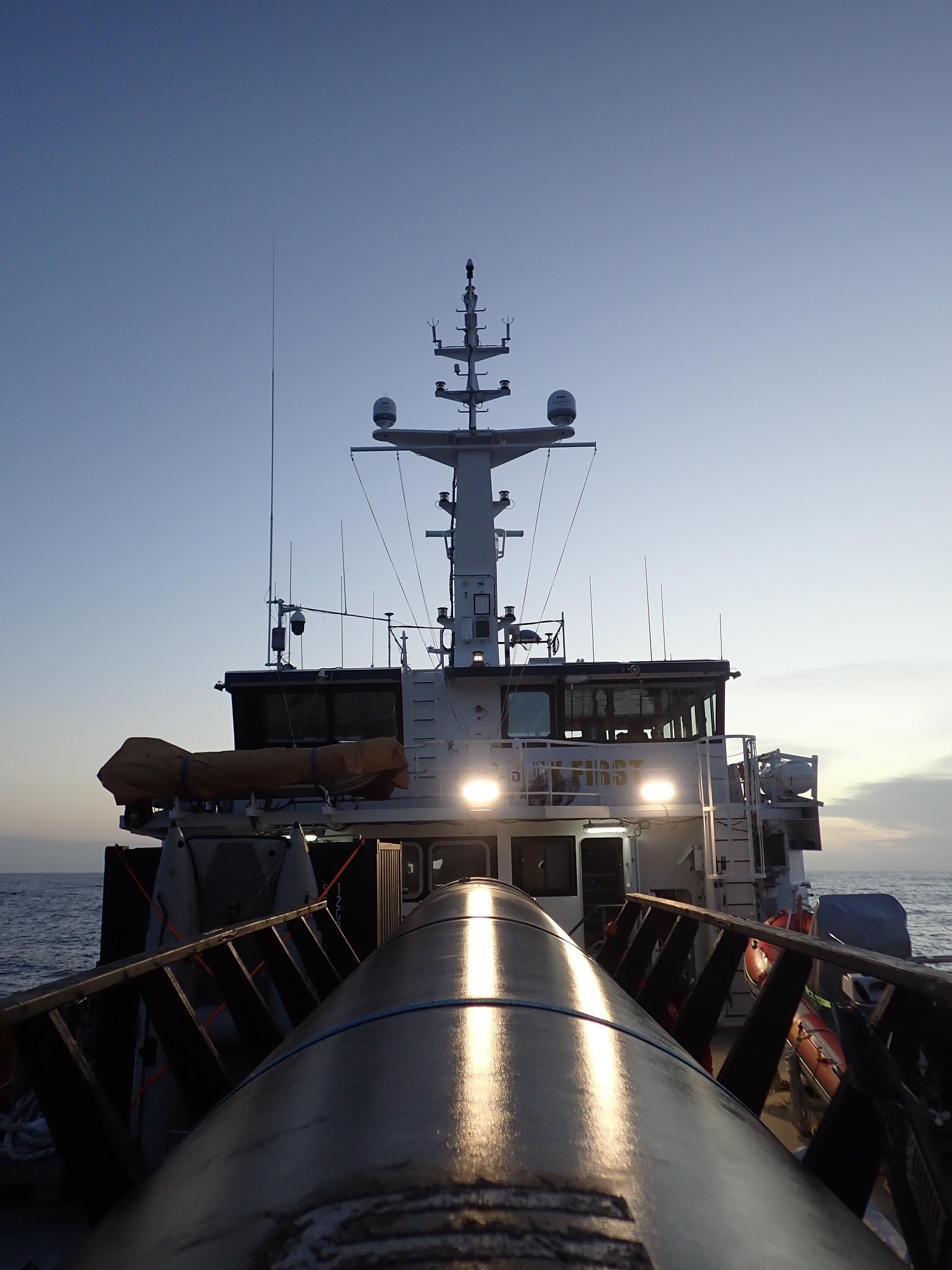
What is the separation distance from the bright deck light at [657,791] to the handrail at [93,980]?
447 inches

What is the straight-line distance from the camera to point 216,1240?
1.42m

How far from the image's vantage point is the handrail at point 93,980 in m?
2.51

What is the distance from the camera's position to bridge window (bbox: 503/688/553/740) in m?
17.7

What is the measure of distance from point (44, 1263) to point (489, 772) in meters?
9.10

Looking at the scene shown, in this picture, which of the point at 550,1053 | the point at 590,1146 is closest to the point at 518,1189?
the point at 590,1146

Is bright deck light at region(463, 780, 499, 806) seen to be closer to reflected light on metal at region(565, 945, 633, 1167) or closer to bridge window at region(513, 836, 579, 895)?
bridge window at region(513, 836, 579, 895)

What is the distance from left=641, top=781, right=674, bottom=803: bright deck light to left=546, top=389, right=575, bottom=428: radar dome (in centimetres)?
899

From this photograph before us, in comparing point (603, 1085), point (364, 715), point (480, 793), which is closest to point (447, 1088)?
point (603, 1085)

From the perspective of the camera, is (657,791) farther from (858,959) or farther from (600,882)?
(858,959)

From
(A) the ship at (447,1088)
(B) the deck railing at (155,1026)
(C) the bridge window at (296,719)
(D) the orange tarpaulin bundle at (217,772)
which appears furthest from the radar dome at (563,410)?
(B) the deck railing at (155,1026)

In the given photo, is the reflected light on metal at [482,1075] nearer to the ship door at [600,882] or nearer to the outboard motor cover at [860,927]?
Answer: the outboard motor cover at [860,927]

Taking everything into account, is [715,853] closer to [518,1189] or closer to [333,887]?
[333,887]

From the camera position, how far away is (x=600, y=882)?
54.6 feet

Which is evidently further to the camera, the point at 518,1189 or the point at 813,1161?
the point at 813,1161
